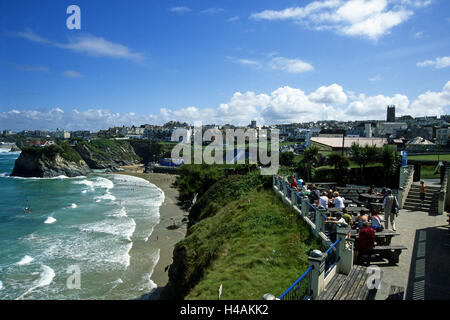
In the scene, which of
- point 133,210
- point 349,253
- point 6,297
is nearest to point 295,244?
point 349,253

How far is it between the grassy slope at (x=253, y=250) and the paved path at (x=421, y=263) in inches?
89.0

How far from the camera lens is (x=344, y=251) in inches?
291

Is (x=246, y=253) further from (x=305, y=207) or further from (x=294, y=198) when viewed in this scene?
(x=294, y=198)

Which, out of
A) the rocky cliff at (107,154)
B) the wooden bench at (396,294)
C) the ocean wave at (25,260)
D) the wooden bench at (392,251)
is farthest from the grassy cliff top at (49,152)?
the wooden bench at (396,294)

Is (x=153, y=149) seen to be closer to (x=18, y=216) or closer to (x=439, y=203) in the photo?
(x=18, y=216)

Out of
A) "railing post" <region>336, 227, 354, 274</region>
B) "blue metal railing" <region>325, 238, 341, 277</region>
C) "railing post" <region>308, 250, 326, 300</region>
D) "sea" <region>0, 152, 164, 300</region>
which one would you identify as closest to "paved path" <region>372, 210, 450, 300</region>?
"railing post" <region>336, 227, 354, 274</region>

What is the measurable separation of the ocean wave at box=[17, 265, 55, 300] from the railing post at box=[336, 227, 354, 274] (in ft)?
68.7

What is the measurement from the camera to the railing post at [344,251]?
289 inches

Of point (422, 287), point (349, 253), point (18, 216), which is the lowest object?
point (18, 216)

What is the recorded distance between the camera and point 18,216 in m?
42.1

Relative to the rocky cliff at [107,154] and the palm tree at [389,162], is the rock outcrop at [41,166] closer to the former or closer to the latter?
the rocky cliff at [107,154]

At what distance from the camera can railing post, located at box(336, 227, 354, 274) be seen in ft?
24.1
